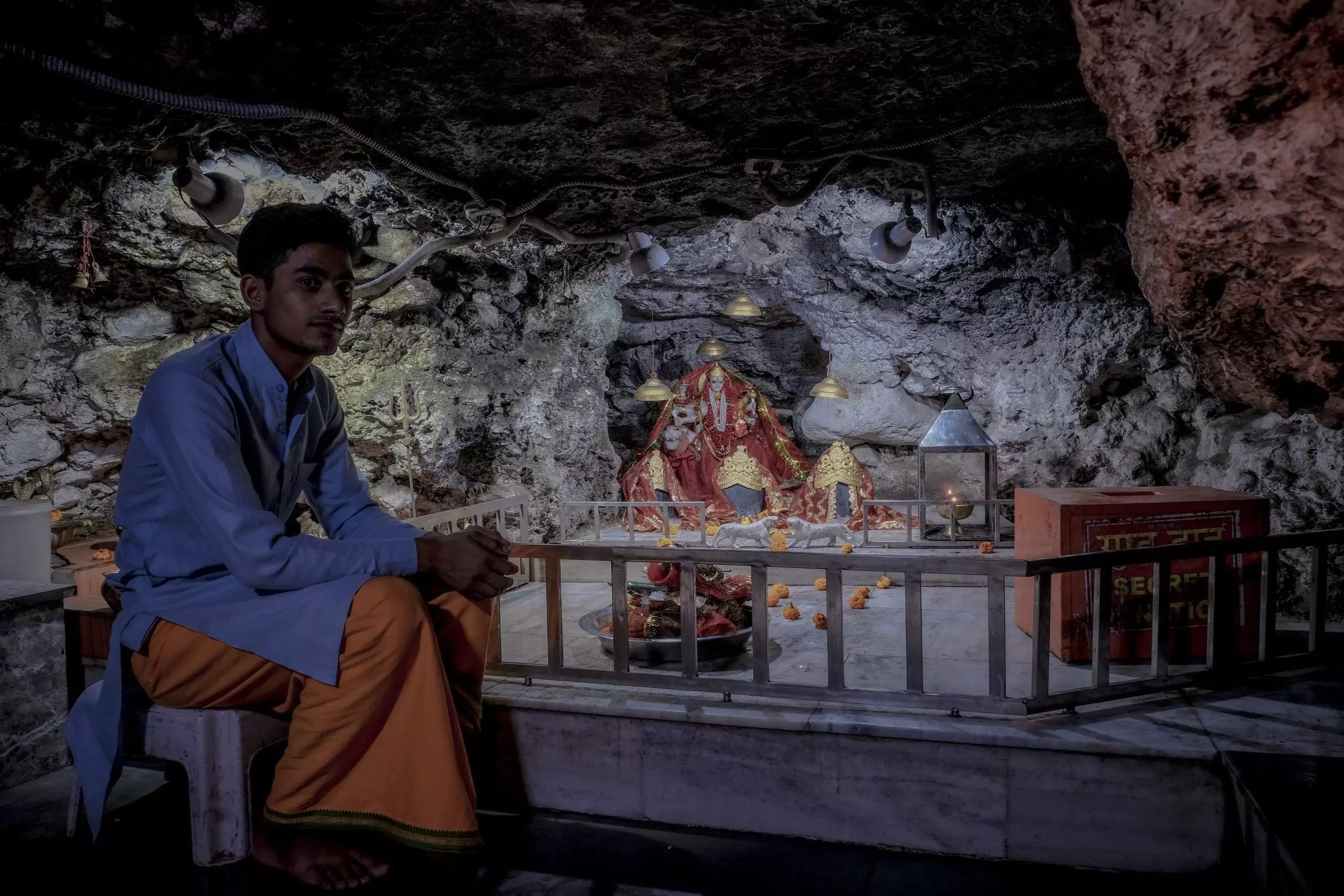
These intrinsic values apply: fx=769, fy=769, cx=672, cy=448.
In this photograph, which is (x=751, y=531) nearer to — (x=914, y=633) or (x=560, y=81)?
(x=914, y=633)

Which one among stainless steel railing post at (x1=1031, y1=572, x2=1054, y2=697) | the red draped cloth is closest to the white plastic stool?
the red draped cloth

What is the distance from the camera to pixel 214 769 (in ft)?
7.77

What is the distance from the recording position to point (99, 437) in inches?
356

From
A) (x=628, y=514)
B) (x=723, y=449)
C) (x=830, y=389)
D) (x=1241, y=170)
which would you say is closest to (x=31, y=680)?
(x=1241, y=170)

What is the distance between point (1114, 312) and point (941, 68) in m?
6.56

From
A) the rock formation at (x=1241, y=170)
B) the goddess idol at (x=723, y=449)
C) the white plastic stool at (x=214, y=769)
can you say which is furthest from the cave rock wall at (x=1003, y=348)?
the white plastic stool at (x=214, y=769)

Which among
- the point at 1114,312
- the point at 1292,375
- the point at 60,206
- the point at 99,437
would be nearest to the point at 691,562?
the point at 1292,375

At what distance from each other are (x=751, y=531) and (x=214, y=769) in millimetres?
6135

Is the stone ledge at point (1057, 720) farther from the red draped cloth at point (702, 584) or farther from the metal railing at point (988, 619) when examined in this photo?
the red draped cloth at point (702, 584)

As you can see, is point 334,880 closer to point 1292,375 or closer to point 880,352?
point 1292,375

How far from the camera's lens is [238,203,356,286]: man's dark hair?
7.95 ft

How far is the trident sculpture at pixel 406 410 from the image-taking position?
9312 mm

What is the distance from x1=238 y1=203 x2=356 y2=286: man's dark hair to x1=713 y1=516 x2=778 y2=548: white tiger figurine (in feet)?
19.9

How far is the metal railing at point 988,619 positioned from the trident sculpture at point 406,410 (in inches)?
245
